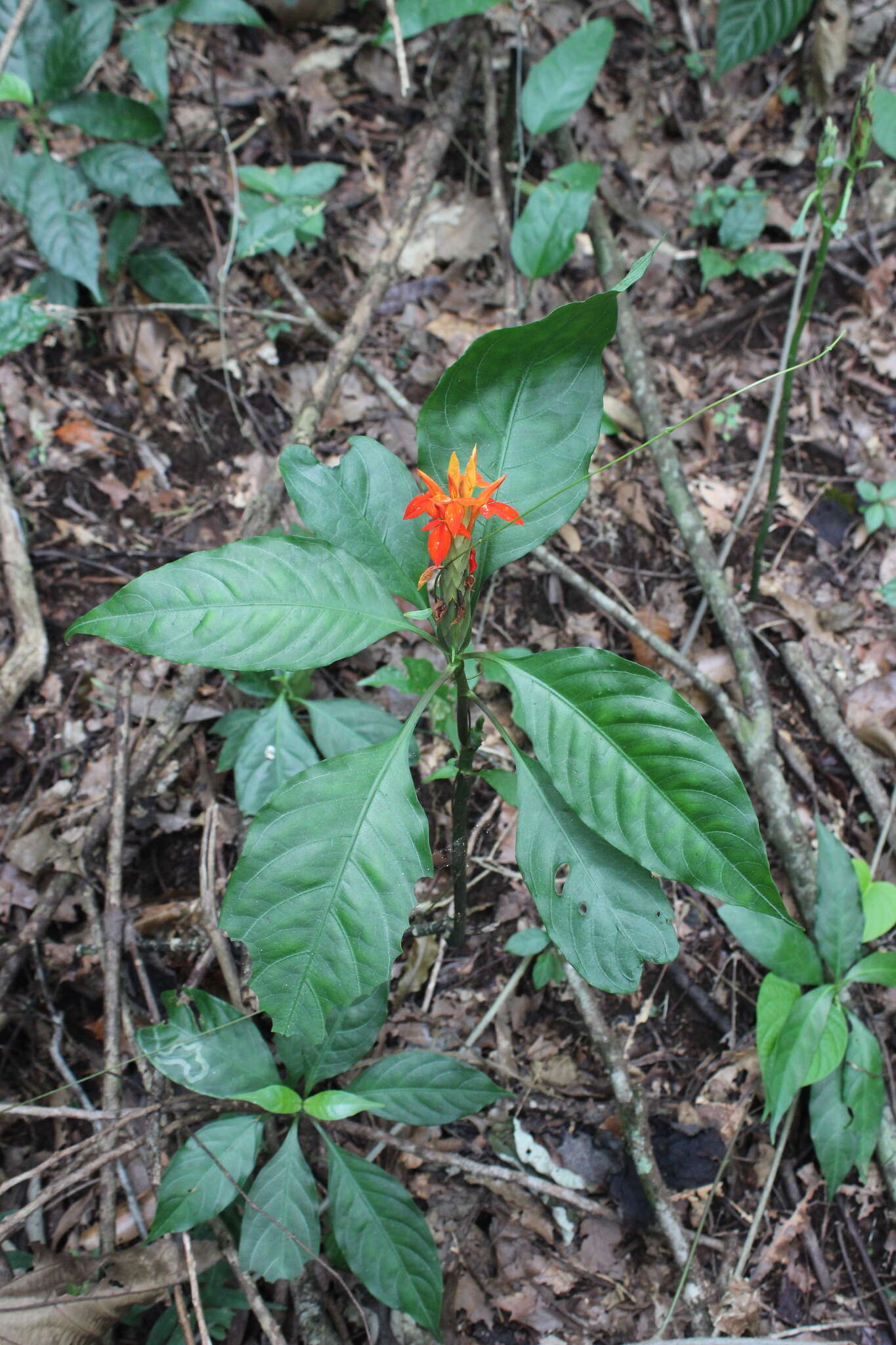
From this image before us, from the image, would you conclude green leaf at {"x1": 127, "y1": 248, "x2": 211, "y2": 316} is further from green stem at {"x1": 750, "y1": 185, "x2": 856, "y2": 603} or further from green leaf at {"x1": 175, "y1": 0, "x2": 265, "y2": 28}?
green stem at {"x1": 750, "y1": 185, "x2": 856, "y2": 603}

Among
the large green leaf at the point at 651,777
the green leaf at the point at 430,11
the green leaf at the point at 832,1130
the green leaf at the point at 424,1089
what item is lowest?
the green leaf at the point at 832,1130

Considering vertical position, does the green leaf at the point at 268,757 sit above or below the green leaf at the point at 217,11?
below

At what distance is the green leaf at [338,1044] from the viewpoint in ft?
5.93

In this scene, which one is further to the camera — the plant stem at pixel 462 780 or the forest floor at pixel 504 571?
the forest floor at pixel 504 571

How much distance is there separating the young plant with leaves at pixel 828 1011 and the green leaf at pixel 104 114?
3.24 metres

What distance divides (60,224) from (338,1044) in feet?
9.11

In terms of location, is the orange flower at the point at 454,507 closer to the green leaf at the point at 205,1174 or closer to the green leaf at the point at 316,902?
the green leaf at the point at 316,902

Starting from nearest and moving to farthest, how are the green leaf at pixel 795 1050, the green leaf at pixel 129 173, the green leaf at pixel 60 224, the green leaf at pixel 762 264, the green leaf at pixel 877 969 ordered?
the green leaf at pixel 795 1050, the green leaf at pixel 877 969, the green leaf at pixel 60 224, the green leaf at pixel 129 173, the green leaf at pixel 762 264

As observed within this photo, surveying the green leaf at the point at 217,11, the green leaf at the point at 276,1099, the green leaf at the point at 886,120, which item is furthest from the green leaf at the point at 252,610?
the green leaf at the point at 886,120

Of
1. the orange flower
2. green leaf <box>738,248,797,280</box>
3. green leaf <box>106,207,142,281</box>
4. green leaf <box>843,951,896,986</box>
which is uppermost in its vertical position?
green leaf <box>106,207,142,281</box>

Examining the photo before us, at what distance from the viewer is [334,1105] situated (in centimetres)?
172

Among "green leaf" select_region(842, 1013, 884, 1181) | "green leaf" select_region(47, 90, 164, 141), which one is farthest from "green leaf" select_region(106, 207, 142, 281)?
"green leaf" select_region(842, 1013, 884, 1181)

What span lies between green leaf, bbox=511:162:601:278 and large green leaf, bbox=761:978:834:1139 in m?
2.62

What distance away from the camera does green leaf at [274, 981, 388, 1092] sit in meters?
1.81
